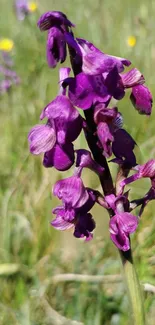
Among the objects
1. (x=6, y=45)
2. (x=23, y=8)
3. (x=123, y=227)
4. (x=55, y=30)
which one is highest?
(x=23, y=8)

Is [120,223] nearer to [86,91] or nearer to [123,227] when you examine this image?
[123,227]

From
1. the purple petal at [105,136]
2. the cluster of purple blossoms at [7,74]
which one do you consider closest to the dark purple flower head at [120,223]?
the purple petal at [105,136]

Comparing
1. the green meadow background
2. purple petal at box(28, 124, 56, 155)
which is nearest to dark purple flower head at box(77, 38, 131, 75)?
purple petal at box(28, 124, 56, 155)

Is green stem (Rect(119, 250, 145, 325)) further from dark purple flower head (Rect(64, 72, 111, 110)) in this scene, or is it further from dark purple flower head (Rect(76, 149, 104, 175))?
dark purple flower head (Rect(64, 72, 111, 110))

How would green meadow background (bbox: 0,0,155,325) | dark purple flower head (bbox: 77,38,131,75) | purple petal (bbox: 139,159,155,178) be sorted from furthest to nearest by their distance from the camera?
green meadow background (bbox: 0,0,155,325) < purple petal (bbox: 139,159,155,178) < dark purple flower head (bbox: 77,38,131,75)

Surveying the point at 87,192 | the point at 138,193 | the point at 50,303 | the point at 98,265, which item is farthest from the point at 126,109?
the point at 87,192

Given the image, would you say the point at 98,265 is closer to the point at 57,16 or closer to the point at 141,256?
the point at 141,256

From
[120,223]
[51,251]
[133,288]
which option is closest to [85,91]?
[120,223]
